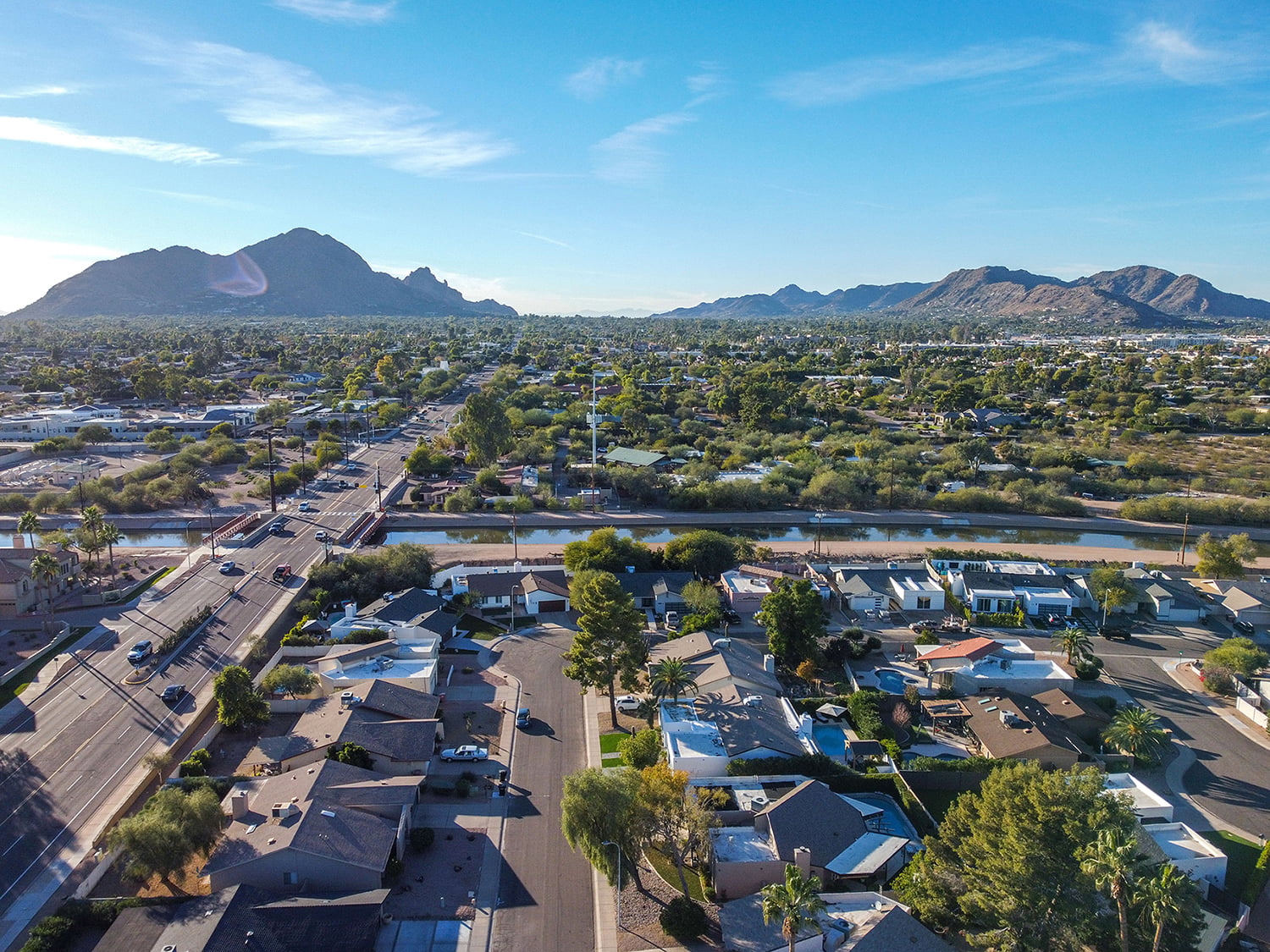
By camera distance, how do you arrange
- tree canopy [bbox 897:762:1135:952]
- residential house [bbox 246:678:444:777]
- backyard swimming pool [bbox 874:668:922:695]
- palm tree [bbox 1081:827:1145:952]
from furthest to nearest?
backyard swimming pool [bbox 874:668:922:695], residential house [bbox 246:678:444:777], tree canopy [bbox 897:762:1135:952], palm tree [bbox 1081:827:1145:952]

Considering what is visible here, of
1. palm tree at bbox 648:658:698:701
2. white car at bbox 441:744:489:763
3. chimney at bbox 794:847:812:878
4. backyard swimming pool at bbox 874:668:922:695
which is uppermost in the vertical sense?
palm tree at bbox 648:658:698:701

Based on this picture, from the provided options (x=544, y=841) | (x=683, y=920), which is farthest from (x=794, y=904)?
(x=544, y=841)

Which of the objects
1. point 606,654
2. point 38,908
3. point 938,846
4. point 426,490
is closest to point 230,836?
point 38,908

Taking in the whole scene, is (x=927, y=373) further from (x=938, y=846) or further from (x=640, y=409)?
(x=938, y=846)

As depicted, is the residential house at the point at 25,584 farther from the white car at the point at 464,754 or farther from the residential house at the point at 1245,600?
the residential house at the point at 1245,600

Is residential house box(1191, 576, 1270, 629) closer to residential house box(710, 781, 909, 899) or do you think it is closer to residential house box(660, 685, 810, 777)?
residential house box(660, 685, 810, 777)

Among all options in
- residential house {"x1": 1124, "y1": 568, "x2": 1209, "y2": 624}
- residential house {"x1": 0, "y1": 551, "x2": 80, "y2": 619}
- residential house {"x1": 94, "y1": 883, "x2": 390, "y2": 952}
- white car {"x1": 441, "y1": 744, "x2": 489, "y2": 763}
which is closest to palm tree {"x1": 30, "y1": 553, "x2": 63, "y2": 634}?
residential house {"x1": 0, "y1": 551, "x2": 80, "y2": 619}

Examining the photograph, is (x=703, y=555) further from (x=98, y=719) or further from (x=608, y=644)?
(x=98, y=719)

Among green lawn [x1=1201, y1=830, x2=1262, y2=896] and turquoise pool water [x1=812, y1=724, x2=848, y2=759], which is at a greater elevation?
turquoise pool water [x1=812, y1=724, x2=848, y2=759]
